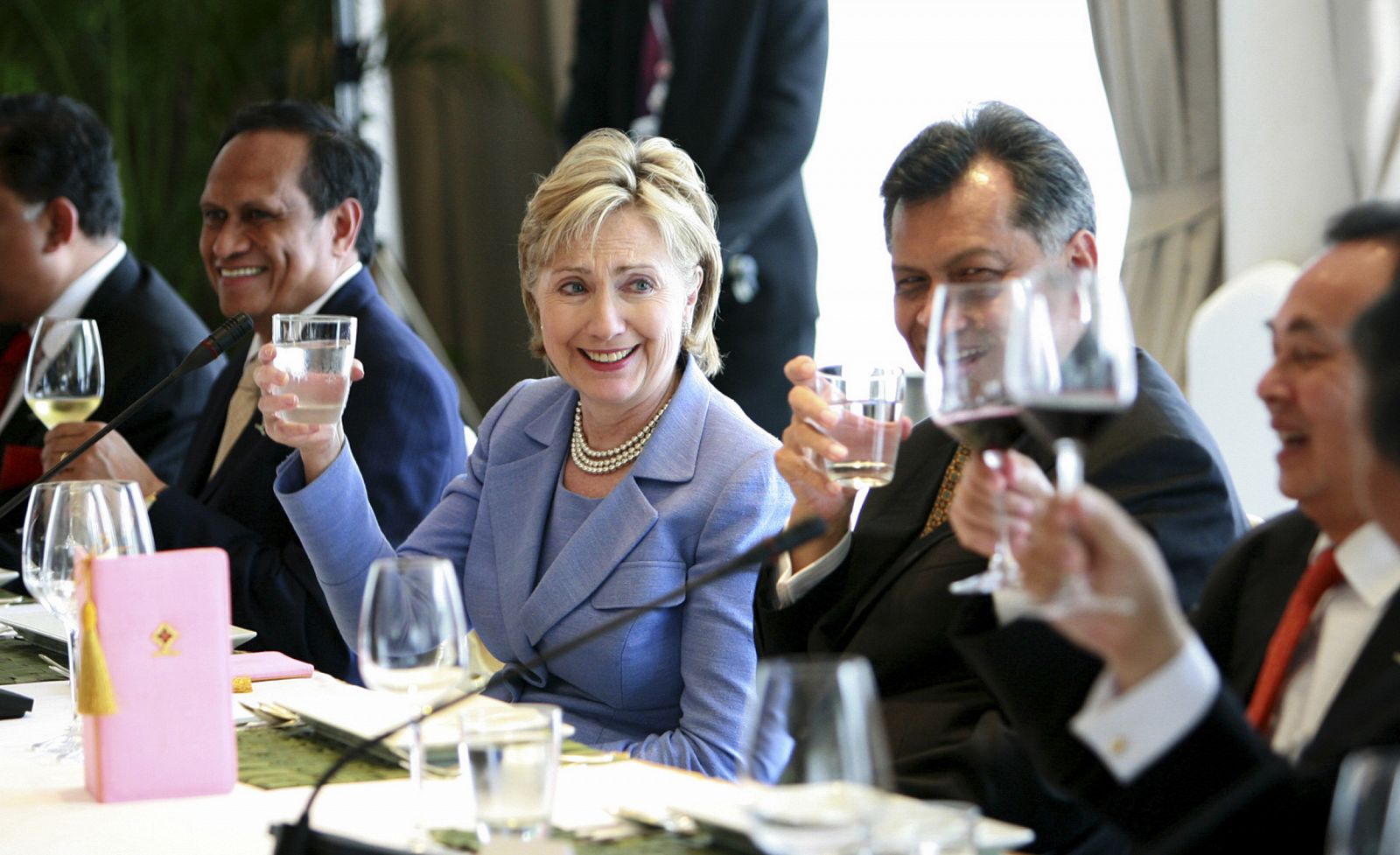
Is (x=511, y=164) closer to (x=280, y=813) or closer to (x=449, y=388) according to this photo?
(x=449, y=388)

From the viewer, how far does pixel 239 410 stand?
3240mm

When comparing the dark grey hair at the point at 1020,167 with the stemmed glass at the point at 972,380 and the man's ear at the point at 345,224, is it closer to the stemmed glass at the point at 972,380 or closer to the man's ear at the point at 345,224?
the stemmed glass at the point at 972,380

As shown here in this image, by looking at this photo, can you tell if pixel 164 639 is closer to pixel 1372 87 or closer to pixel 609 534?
pixel 609 534

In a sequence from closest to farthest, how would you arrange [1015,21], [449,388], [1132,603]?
[1132,603], [449,388], [1015,21]

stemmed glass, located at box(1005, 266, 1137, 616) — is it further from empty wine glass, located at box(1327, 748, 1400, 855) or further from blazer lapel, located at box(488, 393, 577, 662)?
blazer lapel, located at box(488, 393, 577, 662)

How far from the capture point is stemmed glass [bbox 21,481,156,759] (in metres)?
1.86

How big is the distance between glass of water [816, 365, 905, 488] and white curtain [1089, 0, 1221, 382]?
6.57 feet

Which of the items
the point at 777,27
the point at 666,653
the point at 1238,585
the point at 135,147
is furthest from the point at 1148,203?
the point at 135,147

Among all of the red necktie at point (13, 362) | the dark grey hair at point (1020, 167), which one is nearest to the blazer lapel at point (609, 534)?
the dark grey hair at point (1020, 167)

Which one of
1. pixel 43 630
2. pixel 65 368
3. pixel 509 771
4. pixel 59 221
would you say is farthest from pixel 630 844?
pixel 59 221

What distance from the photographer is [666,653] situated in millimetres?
2285

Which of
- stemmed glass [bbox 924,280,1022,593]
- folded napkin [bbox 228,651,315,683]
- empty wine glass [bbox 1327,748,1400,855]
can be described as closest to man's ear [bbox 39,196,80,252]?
folded napkin [bbox 228,651,315,683]

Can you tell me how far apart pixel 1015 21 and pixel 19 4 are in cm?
350

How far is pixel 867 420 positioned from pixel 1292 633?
54 cm
